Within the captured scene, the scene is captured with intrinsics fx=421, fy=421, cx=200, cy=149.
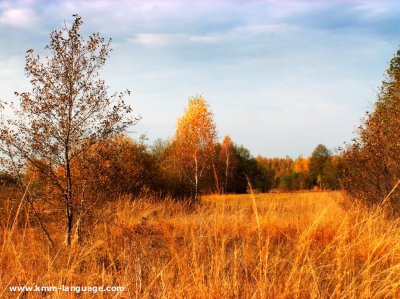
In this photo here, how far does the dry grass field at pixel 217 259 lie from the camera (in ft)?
12.7

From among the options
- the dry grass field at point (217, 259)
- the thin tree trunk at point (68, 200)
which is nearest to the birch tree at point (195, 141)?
the dry grass field at point (217, 259)

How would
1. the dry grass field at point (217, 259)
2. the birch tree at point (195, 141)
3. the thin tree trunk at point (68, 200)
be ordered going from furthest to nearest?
1. the birch tree at point (195, 141)
2. the thin tree trunk at point (68, 200)
3. the dry grass field at point (217, 259)

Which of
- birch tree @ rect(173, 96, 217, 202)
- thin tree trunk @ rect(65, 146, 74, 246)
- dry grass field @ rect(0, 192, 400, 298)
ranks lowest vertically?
dry grass field @ rect(0, 192, 400, 298)

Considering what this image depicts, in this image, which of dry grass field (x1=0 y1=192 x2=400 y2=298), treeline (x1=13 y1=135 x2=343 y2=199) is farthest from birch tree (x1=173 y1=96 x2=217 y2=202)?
dry grass field (x1=0 y1=192 x2=400 y2=298)

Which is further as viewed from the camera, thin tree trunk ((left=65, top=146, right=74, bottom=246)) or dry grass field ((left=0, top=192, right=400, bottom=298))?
thin tree trunk ((left=65, top=146, right=74, bottom=246))

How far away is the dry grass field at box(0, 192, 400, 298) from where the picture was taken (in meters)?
3.87

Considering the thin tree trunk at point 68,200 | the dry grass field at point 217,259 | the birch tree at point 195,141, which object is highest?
the birch tree at point 195,141

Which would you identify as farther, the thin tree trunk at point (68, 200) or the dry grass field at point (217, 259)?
the thin tree trunk at point (68, 200)

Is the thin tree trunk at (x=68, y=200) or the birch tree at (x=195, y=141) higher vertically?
the birch tree at (x=195, y=141)

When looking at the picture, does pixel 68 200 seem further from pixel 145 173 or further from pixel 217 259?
pixel 145 173

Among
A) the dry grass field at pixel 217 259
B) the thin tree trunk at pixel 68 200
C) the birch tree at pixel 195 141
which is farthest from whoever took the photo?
the birch tree at pixel 195 141

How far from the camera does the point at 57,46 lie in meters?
7.41

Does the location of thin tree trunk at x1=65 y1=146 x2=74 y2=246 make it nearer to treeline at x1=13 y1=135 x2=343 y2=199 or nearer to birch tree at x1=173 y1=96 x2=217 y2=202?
treeline at x1=13 y1=135 x2=343 y2=199

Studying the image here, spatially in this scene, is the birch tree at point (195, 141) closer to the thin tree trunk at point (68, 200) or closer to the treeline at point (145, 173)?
the treeline at point (145, 173)
